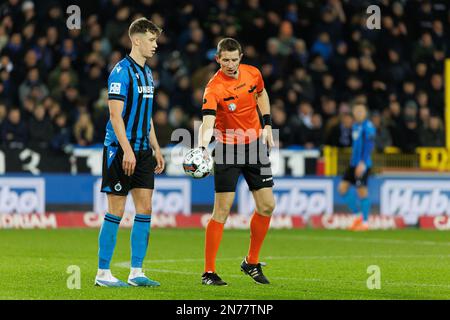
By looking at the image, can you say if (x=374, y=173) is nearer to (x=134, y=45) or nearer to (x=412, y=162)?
(x=412, y=162)

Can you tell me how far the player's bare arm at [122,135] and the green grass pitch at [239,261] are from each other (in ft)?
3.42

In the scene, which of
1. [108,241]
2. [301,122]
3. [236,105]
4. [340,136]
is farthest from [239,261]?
[301,122]

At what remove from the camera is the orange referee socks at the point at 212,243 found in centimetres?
1047

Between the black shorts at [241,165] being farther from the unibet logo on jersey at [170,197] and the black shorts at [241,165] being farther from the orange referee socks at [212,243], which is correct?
the unibet logo on jersey at [170,197]

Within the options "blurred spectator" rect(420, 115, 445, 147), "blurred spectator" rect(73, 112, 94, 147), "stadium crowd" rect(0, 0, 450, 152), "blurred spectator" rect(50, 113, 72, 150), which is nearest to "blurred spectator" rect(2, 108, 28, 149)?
"stadium crowd" rect(0, 0, 450, 152)

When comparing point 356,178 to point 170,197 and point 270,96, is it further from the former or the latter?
point 270,96

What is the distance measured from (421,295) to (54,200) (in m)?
11.0

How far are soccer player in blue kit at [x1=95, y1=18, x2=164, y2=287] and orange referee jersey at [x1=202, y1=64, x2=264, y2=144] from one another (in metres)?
0.78

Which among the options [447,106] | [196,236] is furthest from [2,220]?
[447,106]

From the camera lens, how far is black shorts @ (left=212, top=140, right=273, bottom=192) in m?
10.6

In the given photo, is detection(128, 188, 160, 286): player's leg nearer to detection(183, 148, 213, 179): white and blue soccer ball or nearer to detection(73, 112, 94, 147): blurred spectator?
detection(183, 148, 213, 179): white and blue soccer ball

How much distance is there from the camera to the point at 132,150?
9.96 meters

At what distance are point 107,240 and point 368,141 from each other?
32.9 feet

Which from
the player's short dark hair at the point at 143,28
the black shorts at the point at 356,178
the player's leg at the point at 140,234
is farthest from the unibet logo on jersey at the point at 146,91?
the black shorts at the point at 356,178
